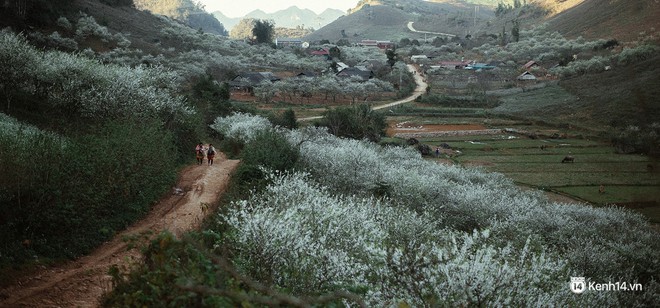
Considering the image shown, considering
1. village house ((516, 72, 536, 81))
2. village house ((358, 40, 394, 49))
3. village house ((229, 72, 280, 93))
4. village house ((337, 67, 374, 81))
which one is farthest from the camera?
village house ((358, 40, 394, 49))

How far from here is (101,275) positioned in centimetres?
1382

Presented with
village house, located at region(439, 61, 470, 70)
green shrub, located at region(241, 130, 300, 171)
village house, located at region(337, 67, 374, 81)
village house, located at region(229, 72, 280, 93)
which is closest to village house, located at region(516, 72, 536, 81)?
village house, located at region(439, 61, 470, 70)

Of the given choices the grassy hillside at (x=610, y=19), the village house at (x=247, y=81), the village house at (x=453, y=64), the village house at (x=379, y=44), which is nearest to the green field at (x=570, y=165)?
the grassy hillside at (x=610, y=19)

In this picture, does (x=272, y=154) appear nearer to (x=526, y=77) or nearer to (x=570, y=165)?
(x=570, y=165)

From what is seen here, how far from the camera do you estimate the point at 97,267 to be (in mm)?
14375

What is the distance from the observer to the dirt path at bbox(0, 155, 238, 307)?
12219 millimetres

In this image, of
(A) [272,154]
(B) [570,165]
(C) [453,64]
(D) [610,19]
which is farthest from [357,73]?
(A) [272,154]

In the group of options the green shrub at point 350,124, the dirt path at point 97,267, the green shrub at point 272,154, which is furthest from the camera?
the green shrub at point 350,124

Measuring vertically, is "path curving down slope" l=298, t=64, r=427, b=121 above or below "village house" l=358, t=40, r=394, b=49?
below

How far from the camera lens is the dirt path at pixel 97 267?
40.1 ft

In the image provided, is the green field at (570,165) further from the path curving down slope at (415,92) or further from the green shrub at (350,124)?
the path curving down slope at (415,92)

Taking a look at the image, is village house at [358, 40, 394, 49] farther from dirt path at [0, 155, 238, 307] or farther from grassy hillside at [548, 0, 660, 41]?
dirt path at [0, 155, 238, 307]

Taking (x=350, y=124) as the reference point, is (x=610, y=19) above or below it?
above

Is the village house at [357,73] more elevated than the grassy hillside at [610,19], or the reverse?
the grassy hillside at [610,19]
